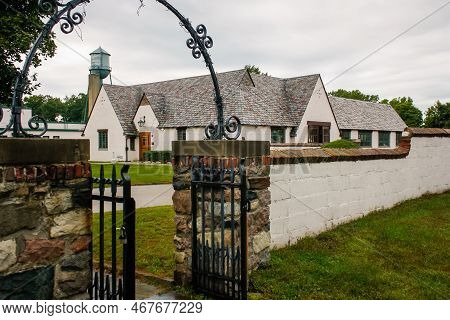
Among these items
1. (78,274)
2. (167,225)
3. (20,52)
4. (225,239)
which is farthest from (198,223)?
(20,52)

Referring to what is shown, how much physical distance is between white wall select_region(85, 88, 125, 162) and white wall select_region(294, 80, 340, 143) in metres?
13.2

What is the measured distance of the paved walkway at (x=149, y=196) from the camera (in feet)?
37.3

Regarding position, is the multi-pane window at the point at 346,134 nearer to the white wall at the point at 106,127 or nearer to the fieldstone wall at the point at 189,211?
the white wall at the point at 106,127

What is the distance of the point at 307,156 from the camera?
6758mm

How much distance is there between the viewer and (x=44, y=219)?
10.3 ft

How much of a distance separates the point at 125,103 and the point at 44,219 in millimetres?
32252

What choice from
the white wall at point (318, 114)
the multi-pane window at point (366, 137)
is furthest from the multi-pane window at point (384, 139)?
the white wall at point (318, 114)

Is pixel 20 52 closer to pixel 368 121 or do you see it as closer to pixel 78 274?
pixel 78 274

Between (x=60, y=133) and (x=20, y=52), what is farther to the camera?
(x=60, y=133)

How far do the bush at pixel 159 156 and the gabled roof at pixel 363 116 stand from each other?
48.1 feet

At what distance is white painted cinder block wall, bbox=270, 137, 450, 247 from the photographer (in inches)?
248

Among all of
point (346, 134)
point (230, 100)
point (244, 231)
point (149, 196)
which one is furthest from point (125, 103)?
point (244, 231)
